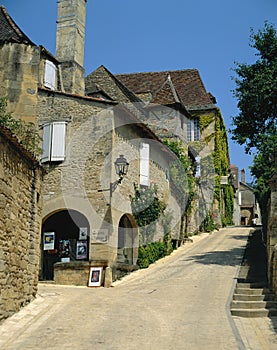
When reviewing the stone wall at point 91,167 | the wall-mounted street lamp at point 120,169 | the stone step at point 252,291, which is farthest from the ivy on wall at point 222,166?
the stone step at point 252,291

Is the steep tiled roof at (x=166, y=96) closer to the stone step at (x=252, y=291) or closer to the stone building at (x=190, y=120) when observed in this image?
the stone building at (x=190, y=120)

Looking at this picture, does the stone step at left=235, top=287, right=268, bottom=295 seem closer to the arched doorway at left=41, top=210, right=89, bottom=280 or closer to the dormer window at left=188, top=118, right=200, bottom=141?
the arched doorway at left=41, top=210, right=89, bottom=280

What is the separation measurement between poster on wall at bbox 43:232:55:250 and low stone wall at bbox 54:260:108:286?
7.02ft

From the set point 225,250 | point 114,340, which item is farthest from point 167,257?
point 114,340

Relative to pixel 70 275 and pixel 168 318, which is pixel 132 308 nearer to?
pixel 168 318

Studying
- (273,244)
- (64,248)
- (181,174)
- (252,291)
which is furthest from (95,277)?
(181,174)

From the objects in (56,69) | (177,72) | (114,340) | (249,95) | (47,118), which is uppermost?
(177,72)

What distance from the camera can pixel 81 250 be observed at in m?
17.4

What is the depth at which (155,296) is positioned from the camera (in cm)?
1261

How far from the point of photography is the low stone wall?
52.3 ft

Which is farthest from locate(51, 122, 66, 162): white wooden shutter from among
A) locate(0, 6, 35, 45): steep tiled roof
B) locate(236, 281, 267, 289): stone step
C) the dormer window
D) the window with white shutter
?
the dormer window

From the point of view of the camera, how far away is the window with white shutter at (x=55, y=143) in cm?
1791

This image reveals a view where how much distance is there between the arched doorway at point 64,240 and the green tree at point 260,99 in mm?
7386

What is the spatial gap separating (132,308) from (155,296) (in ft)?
5.29
